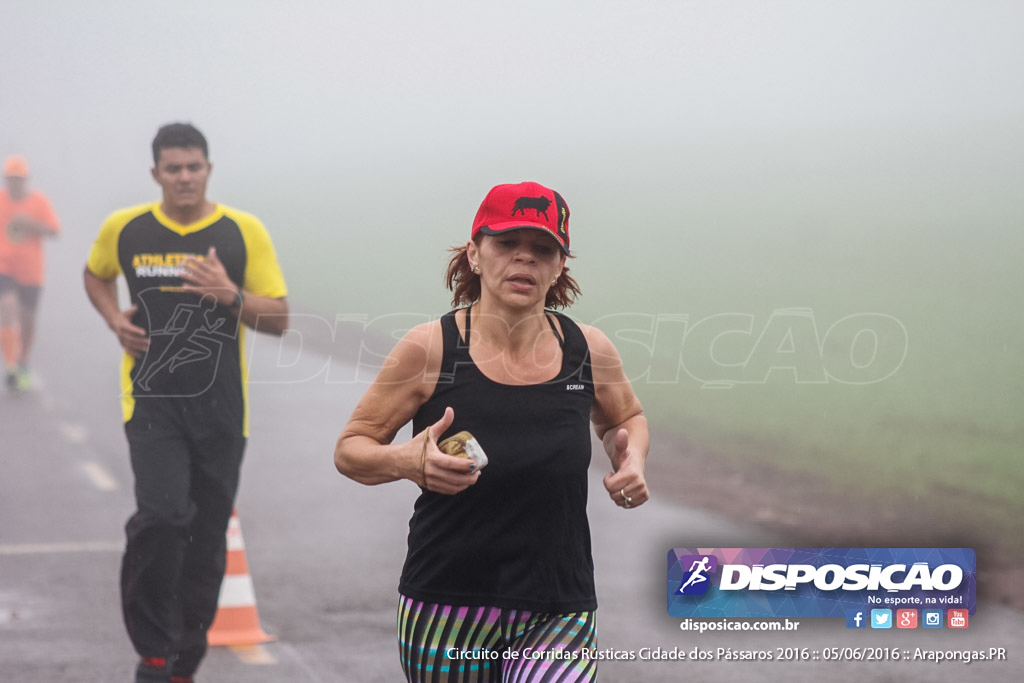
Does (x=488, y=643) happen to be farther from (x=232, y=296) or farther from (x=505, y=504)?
(x=232, y=296)

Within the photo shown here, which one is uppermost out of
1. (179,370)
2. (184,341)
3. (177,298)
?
(177,298)

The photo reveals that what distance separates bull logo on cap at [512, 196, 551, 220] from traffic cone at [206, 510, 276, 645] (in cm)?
241

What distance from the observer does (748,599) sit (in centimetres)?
479

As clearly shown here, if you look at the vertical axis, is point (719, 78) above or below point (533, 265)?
above

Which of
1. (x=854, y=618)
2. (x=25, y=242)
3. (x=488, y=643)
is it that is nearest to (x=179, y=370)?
(x=25, y=242)

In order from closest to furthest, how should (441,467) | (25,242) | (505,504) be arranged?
(441,467)
(505,504)
(25,242)

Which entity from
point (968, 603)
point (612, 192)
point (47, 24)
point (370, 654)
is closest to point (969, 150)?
point (612, 192)

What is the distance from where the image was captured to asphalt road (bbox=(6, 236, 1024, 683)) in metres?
4.47

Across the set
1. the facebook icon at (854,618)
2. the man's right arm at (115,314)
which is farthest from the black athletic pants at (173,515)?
the facebook icon at (854,618)

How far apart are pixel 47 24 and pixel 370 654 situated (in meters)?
2.66

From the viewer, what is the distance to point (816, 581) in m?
4.82

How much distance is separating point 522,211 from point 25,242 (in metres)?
2.63

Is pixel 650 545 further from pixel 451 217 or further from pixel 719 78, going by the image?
pixel 719 78

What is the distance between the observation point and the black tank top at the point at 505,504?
2592 millimetres
